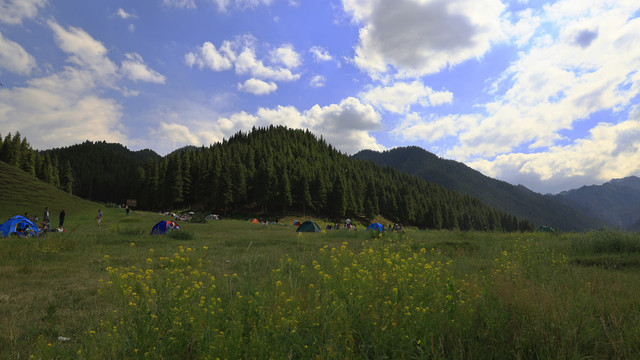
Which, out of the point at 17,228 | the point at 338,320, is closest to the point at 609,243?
the point at 338,320

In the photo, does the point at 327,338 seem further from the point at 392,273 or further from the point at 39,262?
the point at 39,262

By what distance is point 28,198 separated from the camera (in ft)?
135

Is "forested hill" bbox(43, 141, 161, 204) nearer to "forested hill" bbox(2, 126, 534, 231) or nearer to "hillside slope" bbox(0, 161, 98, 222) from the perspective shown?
"forested hill" bbox(2, 126, 534, 231)

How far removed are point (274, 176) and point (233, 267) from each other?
200 feet

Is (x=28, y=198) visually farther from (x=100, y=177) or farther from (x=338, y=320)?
(x=100, y=177)

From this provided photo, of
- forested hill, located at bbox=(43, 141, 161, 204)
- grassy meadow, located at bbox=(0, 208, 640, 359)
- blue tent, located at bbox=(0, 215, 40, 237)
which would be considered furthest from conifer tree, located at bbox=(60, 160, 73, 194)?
grassy meadow, located at bbox=(0, 208, 640, 359)

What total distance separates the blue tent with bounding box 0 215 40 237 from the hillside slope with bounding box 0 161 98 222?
19.0 meters

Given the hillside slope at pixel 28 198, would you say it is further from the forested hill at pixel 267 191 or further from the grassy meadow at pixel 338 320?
the grassy meadow at pixel 338 320

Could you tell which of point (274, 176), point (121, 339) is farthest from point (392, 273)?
point (274, 176)

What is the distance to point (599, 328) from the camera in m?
3.33

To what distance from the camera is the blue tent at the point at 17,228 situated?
15625mm

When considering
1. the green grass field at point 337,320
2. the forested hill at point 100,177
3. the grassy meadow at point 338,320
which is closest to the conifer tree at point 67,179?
the forested hill at point 100,177

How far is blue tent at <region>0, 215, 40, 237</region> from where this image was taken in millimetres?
15625

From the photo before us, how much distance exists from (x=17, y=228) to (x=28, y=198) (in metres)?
36.7
